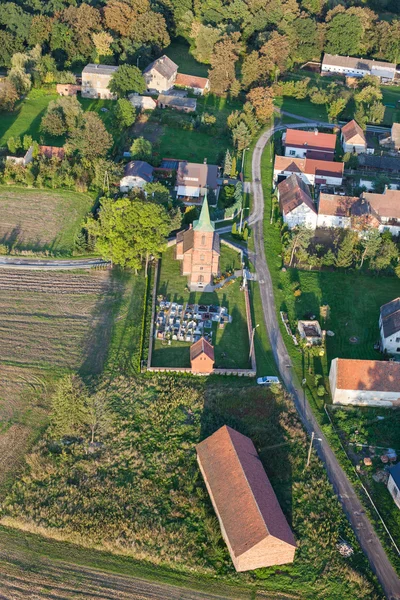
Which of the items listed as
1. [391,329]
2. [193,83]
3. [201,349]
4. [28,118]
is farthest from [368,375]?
[193,83]

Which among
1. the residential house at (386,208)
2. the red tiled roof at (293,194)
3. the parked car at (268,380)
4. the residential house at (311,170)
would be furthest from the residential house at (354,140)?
the parked car at (268,380)

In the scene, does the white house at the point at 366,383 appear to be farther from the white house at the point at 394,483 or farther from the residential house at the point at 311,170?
the residential house at the point at 311,170

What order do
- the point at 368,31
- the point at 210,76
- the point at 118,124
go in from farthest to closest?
the point at 368,31 < the point at 210,76 < the point at 118,124

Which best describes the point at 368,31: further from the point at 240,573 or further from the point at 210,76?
the point at 240,573

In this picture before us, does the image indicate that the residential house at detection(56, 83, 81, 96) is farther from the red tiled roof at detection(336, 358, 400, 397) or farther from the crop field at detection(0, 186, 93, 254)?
the red tiled roof at detection(336, 358, 400, 397)

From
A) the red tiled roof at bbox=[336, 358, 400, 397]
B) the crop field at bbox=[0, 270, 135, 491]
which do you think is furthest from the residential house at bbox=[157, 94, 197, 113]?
the red tiled roof at bbox=[336, 358, 400, 397]

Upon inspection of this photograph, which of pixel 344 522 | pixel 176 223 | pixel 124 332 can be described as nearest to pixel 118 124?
pixel 176 223
